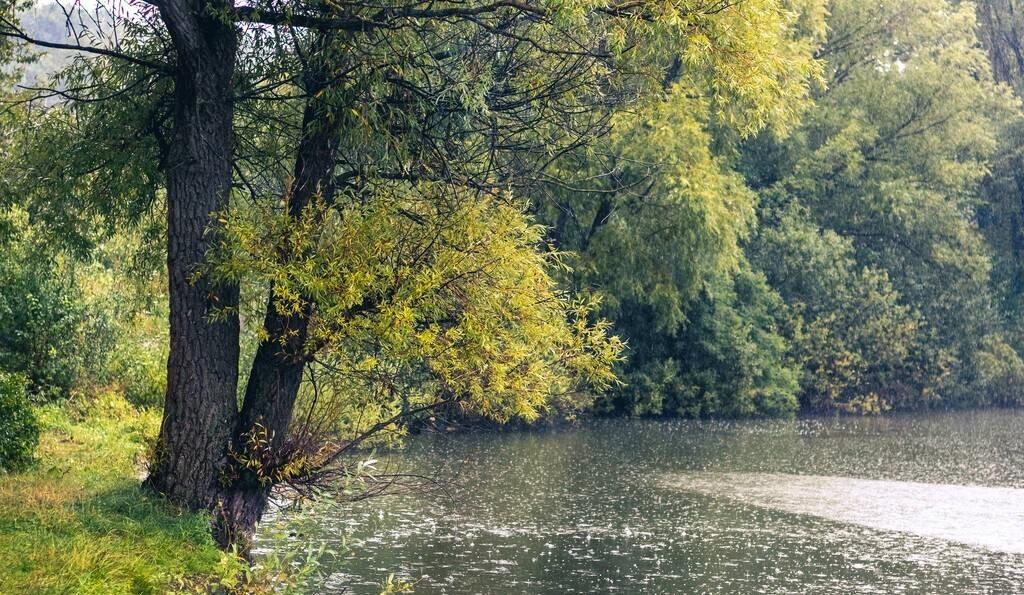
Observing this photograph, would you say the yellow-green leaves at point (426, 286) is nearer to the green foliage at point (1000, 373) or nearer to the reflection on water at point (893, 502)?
the reflection on water at point (893, 502)

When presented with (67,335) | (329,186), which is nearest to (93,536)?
(329,186)

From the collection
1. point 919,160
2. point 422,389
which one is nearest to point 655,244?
point 919,160

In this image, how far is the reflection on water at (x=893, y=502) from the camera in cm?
1847

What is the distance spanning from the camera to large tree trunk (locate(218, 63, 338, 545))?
12320mm

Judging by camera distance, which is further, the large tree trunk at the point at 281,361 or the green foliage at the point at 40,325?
the green foliage at the point at 40,325

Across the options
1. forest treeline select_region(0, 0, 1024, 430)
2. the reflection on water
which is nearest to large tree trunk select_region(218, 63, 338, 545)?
the reflection on water

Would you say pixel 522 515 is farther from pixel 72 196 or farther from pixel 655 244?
pixel 655 244

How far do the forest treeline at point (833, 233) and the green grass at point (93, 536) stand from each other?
57.5 ft

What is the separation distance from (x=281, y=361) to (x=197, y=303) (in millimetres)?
1060

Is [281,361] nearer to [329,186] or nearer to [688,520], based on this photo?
[329,186]

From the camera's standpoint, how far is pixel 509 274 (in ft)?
40.3

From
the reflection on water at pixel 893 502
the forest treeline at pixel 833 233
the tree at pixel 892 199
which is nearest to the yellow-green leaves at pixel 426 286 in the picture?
the reflection on water at pixel 893 502

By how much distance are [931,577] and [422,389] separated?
692cm

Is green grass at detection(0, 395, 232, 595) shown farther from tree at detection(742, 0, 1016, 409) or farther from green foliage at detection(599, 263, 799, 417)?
tree at detection(742, 0, 1016, 409)
